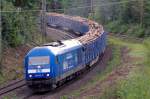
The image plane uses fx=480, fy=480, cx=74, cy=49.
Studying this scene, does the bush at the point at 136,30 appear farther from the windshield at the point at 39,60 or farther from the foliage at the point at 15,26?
the windshield at the point at 39,60

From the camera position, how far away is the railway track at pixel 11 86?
2980 cm

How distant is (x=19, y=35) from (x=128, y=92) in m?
24.4

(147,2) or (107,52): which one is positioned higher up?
(147,2)

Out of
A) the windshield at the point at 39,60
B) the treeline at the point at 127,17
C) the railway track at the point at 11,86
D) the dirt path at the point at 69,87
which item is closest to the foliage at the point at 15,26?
the dirt path at the point at 69,87

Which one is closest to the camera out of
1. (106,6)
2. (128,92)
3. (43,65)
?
(128,92)

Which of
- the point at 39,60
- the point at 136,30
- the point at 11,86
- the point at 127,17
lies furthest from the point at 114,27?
the point at 39,60

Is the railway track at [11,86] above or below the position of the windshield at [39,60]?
below

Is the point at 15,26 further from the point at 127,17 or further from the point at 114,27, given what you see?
the point at 114,27

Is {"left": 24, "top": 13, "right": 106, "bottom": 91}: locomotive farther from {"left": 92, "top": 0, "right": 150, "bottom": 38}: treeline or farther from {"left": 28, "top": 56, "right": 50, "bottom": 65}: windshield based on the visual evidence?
{"left": 92, "top": 0, "right": 150, "bottom": 38}: treeline

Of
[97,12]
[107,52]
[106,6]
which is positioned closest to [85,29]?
[107,52]

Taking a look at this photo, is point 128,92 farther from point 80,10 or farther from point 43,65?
point 80,10

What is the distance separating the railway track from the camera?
29797mm

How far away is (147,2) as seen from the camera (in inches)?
2623

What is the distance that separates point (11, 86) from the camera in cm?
3170
